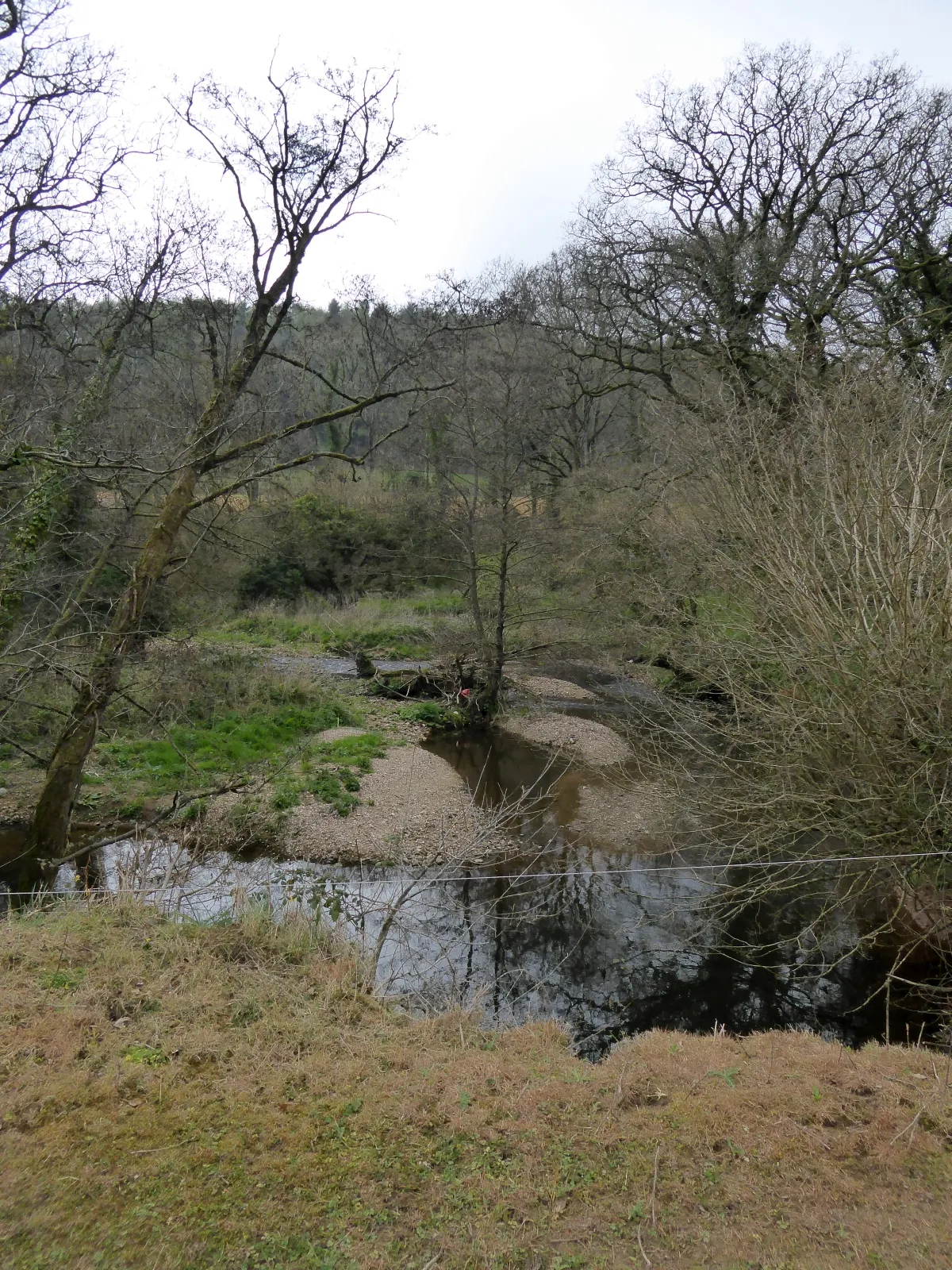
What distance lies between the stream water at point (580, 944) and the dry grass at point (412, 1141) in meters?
1.35

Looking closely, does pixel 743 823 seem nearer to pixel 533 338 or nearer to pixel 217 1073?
pixel 217 1073

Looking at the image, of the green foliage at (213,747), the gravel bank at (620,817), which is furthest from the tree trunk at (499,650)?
the gravel bank at (620,817)

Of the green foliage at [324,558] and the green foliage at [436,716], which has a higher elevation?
the green foliage at [324,558]

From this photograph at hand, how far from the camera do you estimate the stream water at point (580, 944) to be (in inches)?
269

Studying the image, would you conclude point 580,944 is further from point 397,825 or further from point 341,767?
point 341,767

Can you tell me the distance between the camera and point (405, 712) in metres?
17.2

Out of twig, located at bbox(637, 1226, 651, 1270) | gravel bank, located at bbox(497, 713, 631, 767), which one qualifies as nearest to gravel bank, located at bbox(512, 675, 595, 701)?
gravel bank, located at bbox(497, 713, 631, 767)

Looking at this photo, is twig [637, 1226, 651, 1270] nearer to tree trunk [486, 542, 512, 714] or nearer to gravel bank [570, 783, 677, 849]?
gravel bank [570, 783, 677, 849]

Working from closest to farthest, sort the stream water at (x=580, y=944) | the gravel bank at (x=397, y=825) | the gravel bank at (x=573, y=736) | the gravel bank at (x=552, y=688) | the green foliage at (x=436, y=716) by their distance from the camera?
the stream water at (x=580, y=944), the gravel bank at (x=397, y=825), the gravel bank at (x=573, y=736), the green foliage at (x=436, y=716), the gravel bank at (x=552, y=688)

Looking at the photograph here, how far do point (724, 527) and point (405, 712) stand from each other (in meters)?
9.90

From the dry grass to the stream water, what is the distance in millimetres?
1348

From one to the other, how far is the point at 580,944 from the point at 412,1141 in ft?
16.6

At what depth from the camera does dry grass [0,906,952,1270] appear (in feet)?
9.51

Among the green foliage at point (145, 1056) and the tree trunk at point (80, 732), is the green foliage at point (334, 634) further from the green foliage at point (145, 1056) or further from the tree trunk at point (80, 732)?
the green foliage at point (145, 1056)
